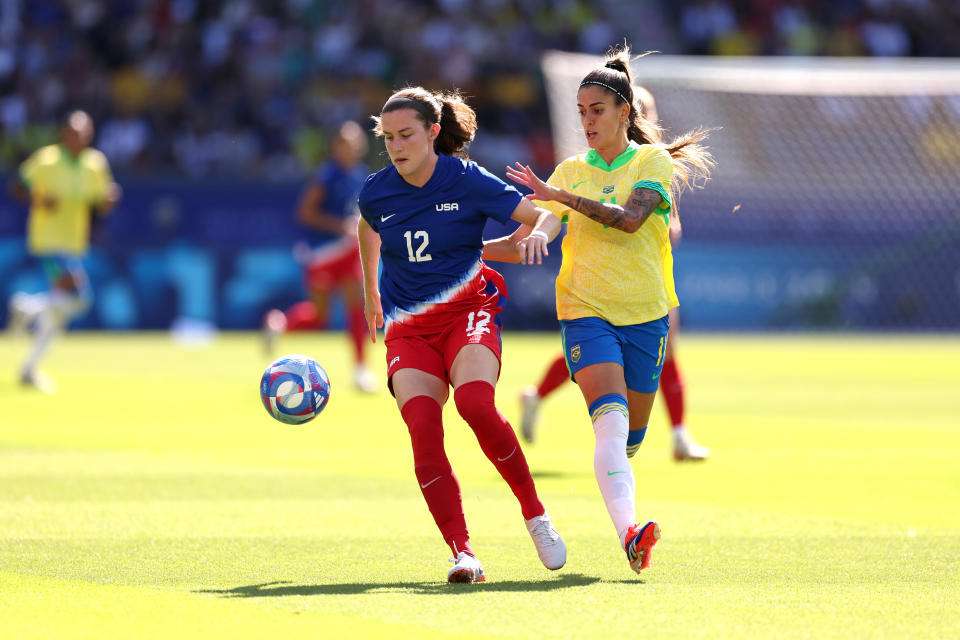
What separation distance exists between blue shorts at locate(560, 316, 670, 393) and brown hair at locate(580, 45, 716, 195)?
2.38 ft

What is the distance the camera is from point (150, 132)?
26.8 meters

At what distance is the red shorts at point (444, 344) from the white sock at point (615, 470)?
1.75 ft

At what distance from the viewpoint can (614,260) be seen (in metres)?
6.39

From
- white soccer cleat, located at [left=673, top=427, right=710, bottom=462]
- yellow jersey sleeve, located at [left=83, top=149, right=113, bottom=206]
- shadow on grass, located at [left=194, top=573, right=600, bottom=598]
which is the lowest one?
white soccer cleat, located at [left=673, top=427, right=710, bottom=462]

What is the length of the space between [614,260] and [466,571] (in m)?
1.57

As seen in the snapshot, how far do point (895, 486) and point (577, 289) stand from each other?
129 inches

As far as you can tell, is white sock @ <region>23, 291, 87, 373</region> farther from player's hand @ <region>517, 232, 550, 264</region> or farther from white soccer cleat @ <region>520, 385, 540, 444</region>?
player's hand @ <region>517, 232, 550, 264</region>

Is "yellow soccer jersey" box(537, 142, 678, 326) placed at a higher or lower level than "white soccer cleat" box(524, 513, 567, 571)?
higher

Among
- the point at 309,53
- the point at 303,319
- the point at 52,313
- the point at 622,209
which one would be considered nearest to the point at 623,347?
the point at 622,209

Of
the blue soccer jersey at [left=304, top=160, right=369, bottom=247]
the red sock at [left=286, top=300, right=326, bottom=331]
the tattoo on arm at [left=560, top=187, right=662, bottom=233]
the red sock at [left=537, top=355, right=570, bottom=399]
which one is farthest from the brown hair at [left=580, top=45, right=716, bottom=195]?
the red sock at [left=286, top=300, right=326, bottom=331]

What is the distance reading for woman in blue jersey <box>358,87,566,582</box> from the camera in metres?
5.90

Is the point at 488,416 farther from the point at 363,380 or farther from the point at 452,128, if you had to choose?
the point at 363,380

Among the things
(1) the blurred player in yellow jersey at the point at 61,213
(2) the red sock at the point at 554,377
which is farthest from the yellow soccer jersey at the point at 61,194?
(2) the red sock at the point at 554,377

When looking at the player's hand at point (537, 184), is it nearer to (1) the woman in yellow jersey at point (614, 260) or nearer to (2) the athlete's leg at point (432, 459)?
(1) the woman in yellow jersey at point (614, 260)
